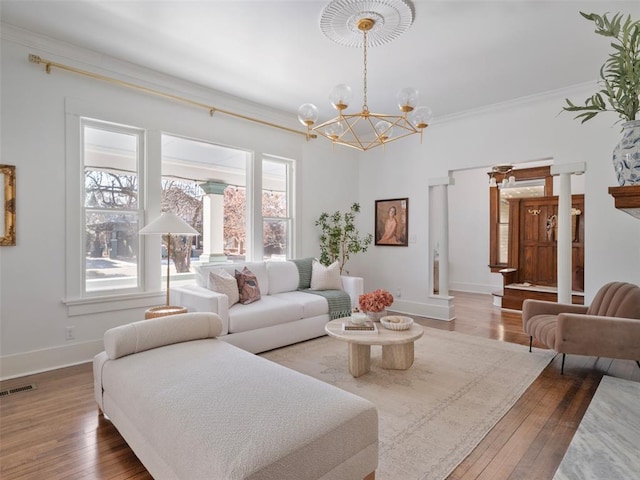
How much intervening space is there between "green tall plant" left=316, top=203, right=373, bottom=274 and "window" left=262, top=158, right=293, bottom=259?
59cm

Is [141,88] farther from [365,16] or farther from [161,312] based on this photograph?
[365,16]

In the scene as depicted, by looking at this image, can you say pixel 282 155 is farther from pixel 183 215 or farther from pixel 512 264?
pixel 512 264

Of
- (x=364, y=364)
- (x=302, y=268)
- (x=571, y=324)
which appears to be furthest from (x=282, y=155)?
(x=571, y=324)

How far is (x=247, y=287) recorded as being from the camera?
154 inches

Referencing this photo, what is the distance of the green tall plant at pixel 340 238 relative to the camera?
224 inches

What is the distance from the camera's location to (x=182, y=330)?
2.40m

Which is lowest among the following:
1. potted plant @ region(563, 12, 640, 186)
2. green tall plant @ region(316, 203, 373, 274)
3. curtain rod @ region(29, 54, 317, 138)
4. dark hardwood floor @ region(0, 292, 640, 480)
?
dark hardwood floor @ region(0, 292, 640, 480)

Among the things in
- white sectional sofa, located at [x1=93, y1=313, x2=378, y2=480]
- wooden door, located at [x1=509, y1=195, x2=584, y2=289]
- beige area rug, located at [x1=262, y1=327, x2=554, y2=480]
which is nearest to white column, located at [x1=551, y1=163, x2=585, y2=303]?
beige area rug, located at [x1=262, y1=327, x2=554, y2=480]

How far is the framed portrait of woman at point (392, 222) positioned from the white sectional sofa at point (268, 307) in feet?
4.83

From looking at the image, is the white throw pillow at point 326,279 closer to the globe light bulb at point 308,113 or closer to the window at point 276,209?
the window at point 276,209

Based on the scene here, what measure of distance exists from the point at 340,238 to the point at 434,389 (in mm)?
3281

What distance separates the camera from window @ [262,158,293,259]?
5.13 m

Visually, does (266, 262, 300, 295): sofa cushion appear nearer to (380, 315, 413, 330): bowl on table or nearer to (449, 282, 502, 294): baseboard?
(380, 315, 413, 330): bowl on table

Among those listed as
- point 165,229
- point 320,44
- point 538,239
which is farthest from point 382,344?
point 538,239
